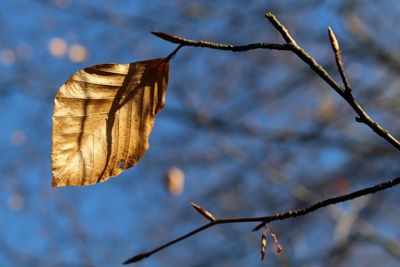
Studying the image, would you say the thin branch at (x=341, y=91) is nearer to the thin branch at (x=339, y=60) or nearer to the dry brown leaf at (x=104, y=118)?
the thin branch at (x=339, y=60)

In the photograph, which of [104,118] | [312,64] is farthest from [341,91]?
[104,118]

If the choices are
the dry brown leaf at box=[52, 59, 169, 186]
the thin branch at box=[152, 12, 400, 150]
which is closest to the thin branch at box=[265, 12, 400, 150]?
the thin branch at box=[152, 12, 400, 150]

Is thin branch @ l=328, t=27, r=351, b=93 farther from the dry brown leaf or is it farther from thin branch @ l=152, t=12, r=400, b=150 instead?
the dry brown leaf

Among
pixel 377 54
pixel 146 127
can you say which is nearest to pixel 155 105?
pixel 146 127

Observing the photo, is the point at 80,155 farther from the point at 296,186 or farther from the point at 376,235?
the point at 296,186

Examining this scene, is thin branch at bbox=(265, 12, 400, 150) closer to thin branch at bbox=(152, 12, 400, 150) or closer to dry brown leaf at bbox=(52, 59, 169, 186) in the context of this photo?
thin branch at bbox=(152, 12, 400, 150)

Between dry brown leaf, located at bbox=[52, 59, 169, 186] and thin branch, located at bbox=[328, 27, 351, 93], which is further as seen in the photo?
dry brown leaf, located at bbox=[52, 59, 169, 186]

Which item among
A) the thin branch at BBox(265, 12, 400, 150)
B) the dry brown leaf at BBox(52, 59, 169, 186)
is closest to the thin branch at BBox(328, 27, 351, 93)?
the thin branch at BBox(265, 12, 400, 150)

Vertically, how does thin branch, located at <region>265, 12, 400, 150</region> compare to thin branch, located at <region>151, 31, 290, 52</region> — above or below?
below

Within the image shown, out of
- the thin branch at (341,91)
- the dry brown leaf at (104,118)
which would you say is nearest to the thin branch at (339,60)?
the thin branch at (341,91)
